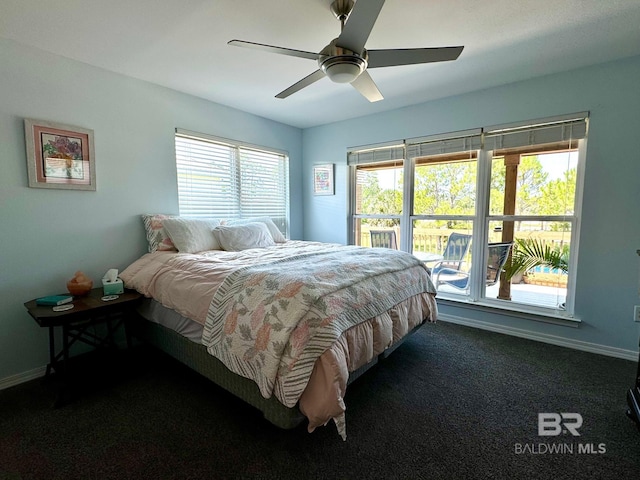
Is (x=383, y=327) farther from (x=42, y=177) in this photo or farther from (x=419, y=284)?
(x=42, y=177)

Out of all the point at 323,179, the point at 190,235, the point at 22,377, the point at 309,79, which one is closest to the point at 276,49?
the point at 309,79

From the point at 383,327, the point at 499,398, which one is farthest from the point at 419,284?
the point at 499,398

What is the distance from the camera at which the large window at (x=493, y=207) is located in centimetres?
266

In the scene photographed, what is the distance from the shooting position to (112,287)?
86.7 inches

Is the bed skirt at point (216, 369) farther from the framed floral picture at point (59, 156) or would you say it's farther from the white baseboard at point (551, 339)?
the white baseboard at point (551, 339)

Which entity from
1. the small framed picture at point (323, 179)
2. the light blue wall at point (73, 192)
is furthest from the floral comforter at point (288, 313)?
the small framed picture at point (323, 179)

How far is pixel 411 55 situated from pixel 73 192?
2569mm

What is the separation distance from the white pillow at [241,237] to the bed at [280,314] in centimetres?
28

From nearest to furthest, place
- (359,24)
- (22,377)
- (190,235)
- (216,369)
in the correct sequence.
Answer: (359,24), (216,369), (22,377), (190,235)

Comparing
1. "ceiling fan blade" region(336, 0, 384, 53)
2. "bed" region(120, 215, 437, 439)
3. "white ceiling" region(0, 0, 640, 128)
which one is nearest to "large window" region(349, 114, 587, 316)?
"white ceiling" region(0, 0, 640, 128)

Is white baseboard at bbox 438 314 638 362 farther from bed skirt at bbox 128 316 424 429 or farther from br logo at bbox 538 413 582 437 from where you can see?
bed skirt at bbox 128 316 424 429

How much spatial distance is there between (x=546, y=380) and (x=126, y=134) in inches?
149

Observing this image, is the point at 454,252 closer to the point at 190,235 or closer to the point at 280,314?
the point at 280,314

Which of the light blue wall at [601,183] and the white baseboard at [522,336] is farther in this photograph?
the light blue wall at [601,183]
